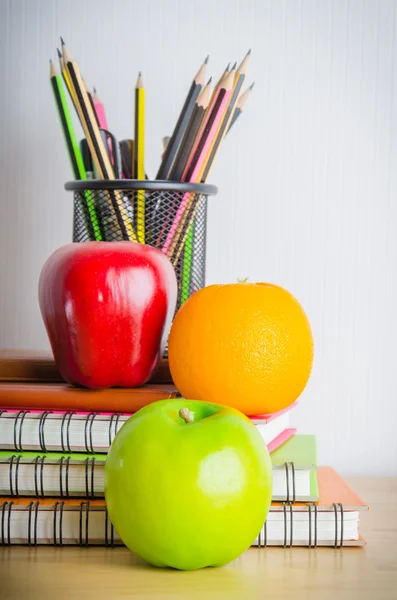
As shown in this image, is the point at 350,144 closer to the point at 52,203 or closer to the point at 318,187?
the point at 318,187

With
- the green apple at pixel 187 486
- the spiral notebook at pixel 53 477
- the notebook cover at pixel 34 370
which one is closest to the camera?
the green apple at pixel 187 486

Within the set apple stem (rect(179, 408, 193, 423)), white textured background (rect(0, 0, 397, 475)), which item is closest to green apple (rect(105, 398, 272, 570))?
apple stem (rect(179, 408, 193, 423))

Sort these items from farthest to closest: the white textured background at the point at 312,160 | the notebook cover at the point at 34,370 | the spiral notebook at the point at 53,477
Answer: the white textured background at the point at 312,160 → the notebook cover at the point at 34,370 → the spiral notebook at the point at 53,477

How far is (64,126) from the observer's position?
0.78 meters

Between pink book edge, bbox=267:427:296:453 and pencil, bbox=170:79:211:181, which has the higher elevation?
pencil, bbox=170:79:211:181

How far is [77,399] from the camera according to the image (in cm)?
65

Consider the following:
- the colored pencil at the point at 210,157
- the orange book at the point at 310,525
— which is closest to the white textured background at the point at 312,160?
the colored pencil at the point at 210,157

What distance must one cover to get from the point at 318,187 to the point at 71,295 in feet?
1.25

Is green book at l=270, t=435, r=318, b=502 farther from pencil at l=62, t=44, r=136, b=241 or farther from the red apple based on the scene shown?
pencil at l=62, t=44, r=136, b=241

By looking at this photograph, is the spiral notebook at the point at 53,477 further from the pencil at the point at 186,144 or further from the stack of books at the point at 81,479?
the pencil at the point at 186,144

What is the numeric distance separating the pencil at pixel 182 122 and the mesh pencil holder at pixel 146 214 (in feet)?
0.10

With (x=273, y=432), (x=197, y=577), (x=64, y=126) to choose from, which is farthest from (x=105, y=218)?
(x=197, y=577)

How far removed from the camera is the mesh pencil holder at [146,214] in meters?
0.76

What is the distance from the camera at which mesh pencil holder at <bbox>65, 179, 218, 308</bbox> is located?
762mm
